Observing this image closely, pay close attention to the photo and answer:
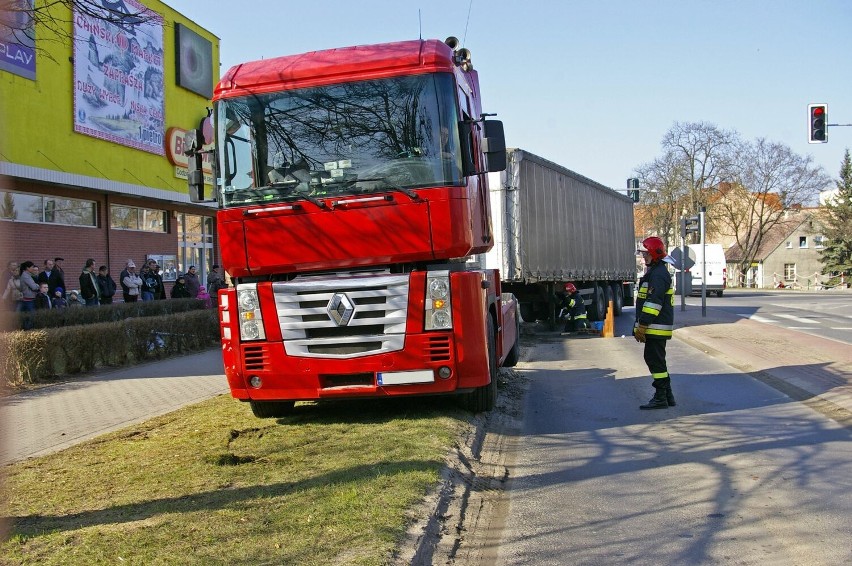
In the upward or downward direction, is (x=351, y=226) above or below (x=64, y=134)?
below

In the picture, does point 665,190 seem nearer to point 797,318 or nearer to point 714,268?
point 714,268

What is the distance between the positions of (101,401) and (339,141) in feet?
16.8

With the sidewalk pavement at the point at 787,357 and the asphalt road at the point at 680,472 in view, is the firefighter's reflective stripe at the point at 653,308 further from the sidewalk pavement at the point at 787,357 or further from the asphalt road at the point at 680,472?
the sidewalk pavement at the point at 787,357

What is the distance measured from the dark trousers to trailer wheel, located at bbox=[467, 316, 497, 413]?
6.20 ft

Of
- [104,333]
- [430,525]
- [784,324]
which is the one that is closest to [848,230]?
[784,324]

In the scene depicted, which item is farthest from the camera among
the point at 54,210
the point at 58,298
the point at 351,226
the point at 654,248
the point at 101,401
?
the point at 54,210

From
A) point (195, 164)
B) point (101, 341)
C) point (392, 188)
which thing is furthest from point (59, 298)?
point (392, 188)

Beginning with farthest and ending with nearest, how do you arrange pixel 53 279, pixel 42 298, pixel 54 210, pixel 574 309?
pixel 54 210
pixel 574 309
pixel 53 279
pixel 42 298

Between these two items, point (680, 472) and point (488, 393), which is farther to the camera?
point (488, 393)

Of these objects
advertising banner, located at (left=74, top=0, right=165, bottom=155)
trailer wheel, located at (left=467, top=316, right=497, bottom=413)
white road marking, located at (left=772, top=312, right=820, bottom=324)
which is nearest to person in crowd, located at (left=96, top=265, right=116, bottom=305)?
advertising banner, located at (left=74, top=0, right=165, bottom=155)

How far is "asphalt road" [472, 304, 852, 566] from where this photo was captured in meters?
4.68

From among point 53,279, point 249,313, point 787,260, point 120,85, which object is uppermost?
point 120,85

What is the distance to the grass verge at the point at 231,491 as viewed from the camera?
4246 millimetres

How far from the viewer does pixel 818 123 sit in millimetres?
21781
